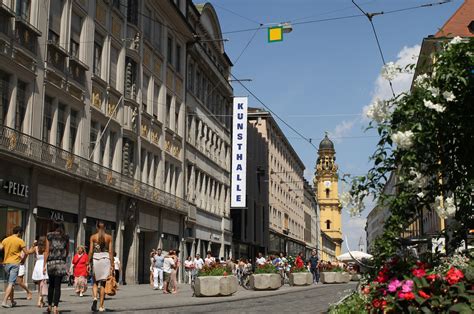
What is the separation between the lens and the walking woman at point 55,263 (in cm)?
1227

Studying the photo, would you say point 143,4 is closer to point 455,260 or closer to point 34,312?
point 34,312

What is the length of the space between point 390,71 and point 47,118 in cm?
1882

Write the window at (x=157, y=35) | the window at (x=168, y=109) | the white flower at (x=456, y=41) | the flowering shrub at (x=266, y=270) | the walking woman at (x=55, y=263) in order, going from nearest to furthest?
the white flower at (x=456, y=41) < the walking woman at (x=55, y=263) < the flowering shrub at (x=266, y=270) < the window at (x=157, y=35) < the window at (x=168, y=109)

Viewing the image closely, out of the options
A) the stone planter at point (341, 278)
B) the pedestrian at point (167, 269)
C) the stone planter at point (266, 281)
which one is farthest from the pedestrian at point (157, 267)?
the stone planter at point (341, 278)

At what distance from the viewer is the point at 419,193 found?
274 inches

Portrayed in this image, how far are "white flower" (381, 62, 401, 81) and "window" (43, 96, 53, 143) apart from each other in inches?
726

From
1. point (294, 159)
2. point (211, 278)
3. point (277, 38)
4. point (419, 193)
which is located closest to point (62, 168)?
point (211, 278)

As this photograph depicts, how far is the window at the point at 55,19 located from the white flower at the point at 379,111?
19344 mm

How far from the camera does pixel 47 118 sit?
24.3m

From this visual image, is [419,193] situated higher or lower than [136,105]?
lower

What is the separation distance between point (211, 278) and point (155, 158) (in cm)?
1571

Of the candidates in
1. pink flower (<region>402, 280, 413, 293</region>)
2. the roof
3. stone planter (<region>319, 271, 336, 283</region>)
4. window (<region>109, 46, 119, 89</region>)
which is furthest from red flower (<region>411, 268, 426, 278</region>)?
the roof

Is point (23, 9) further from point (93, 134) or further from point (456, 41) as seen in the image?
point (456, 41)

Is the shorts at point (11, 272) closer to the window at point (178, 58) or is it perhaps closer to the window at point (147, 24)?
the window at point (147, 24)
